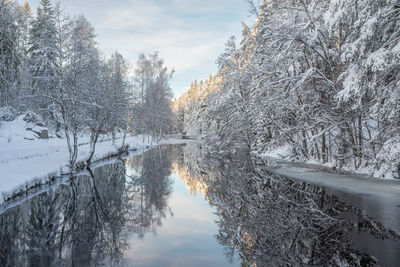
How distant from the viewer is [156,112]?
4816 centimetres

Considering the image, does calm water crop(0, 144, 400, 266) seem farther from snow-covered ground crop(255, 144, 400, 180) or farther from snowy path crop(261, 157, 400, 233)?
snow-covered ground crop(255, 144, 400, 180)

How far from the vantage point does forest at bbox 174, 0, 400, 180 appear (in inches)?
467

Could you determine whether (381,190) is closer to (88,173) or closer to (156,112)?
(88,173)

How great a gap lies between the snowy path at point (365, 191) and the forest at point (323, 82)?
857 millimetres

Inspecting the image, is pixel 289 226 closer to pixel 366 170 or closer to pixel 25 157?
pixel 366 170

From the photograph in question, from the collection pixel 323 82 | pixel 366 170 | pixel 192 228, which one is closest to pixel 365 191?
pixel 366 170

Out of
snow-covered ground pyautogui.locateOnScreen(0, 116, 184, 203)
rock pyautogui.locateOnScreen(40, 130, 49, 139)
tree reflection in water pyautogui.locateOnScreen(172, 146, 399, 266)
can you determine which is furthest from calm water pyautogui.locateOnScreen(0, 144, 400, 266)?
rock pyautogui.locateOnScreen(40, 130, 49, 139)

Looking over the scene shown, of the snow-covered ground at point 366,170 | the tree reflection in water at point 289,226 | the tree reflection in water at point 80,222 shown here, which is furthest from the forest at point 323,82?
the tree reflection in water at point 80,222

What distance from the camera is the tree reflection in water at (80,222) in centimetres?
639

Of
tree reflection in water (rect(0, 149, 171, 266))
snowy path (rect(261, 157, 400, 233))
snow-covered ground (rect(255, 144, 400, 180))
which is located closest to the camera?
tree reflection in water (rect(0, 149, 171, 266))

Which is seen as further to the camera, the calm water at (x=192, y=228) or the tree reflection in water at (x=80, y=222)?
the tree reflection in water at (x=80, y=222)

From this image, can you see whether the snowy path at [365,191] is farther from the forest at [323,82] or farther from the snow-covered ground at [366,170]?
the forest at [323,82]

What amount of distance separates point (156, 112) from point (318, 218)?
4120 centimetres

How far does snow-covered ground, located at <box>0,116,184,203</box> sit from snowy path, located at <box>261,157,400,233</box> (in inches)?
481
